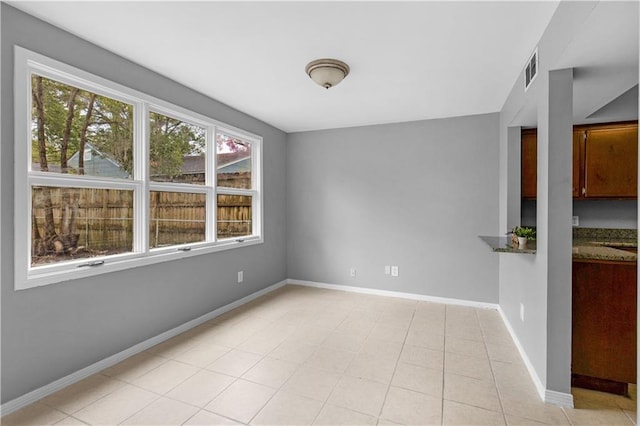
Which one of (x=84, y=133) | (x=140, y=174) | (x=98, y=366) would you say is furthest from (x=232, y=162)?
(x=98, y=366)

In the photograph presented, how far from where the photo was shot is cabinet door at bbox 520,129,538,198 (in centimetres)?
329

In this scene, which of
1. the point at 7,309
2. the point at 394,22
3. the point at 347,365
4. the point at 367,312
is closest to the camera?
the point at 7,309

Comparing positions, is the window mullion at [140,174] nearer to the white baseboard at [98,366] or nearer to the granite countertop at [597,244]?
the white baseboard at [98,366]

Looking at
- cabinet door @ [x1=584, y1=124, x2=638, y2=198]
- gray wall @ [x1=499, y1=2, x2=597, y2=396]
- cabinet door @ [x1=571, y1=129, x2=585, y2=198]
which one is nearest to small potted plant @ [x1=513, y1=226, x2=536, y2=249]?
gray wall @ [x1=499, y1=2, x2=597, y2=396]

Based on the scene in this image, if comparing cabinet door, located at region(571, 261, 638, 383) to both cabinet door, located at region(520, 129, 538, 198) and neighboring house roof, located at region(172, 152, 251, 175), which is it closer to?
cabinet door, located at region(520, 129, 538, 198)

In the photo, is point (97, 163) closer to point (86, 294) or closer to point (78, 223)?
point (78, 223)

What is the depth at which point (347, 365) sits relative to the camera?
7.93 ft

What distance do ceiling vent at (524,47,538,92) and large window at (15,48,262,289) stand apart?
9.88 feet

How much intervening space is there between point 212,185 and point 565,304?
131 inches

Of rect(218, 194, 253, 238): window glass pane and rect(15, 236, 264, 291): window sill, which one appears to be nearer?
rect(15, 236, 264, 291): window sill

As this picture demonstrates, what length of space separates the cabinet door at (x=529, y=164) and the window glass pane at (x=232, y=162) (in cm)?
334

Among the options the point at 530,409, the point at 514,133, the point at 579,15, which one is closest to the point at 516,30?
the point at 579,15

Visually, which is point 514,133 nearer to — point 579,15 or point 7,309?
point 579,15

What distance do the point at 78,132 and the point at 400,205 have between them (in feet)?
11.6
